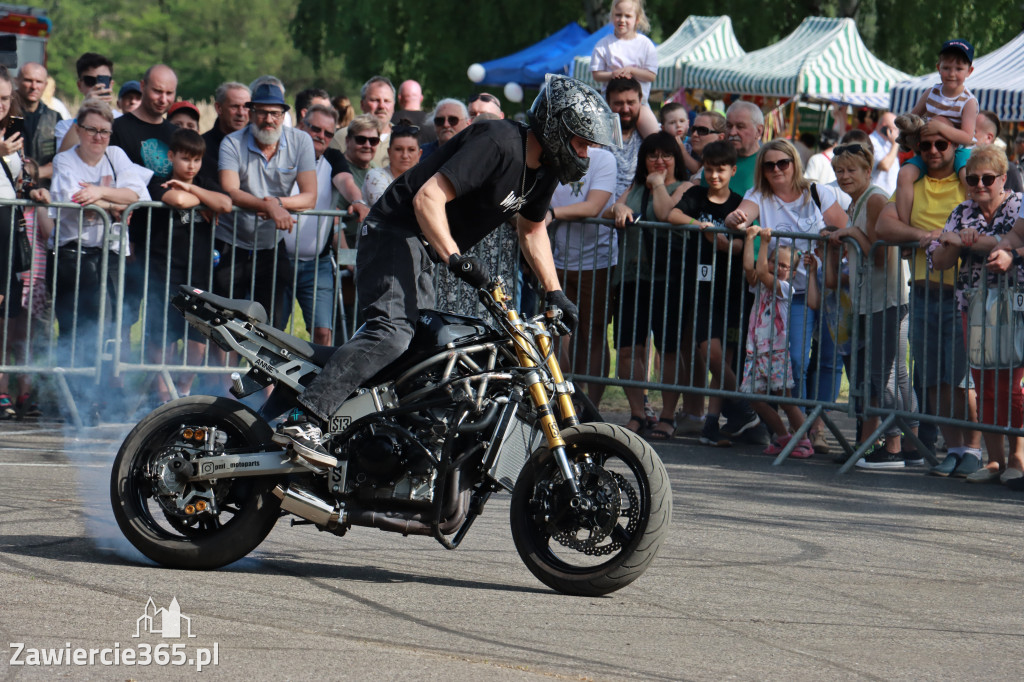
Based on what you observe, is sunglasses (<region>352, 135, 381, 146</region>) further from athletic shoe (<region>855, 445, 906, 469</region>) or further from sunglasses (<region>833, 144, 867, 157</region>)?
athletic shoe (<region>855, 445, 906, 469</region>)

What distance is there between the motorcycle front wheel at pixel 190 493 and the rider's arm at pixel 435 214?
1058 millimetres

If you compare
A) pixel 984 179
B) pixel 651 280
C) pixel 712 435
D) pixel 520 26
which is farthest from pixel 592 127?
pixel 520 26

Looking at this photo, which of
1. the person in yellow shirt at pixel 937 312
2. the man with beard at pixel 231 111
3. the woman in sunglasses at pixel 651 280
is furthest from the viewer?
the man with beard at pixel 231 111

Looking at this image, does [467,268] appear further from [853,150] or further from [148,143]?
[148,143]

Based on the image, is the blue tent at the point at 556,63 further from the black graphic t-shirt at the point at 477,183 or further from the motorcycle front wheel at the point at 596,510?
the motorcycle front wheel at the point at 596,510

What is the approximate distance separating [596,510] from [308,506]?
3.83 ft

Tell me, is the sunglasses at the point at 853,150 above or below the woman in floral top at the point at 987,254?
above

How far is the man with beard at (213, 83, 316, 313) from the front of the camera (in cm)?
1039

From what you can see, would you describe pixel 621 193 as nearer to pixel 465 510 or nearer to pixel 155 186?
pixel 155 186

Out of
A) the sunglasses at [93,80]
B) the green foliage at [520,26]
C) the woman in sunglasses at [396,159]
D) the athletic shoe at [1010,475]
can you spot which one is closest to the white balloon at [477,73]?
the green foliage at [520,26]

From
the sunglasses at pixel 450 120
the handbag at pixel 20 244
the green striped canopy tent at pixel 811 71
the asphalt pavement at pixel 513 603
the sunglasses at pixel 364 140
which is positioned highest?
the green striped canopy tent at pixel 811 71

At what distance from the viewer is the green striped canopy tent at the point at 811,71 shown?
23.6 meters

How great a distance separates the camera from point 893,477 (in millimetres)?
9422

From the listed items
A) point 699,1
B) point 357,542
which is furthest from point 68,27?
point 357,542
